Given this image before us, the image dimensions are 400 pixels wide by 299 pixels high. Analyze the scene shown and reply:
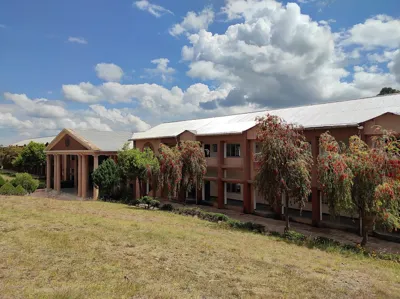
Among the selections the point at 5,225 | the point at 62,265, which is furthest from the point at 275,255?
the point at 5,225

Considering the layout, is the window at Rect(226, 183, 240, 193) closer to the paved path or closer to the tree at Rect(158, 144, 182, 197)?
the paved path

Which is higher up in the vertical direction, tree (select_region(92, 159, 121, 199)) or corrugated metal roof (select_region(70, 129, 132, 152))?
corrugated metal roof (select_region(70, 129, 132, 152))

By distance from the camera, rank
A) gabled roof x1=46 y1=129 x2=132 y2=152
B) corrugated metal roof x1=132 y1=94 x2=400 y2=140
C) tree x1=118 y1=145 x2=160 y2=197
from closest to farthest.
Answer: corrugated metal roof x1=132 y1=94 x2=400 y2=140 → tree x1=118 y1=145 x2=160 y2=197 → gabled roof x1=46 y1=129 x2=132 y2=152

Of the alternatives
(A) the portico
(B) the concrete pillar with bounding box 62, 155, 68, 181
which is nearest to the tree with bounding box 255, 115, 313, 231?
(A) the portico

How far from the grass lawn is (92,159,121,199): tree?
17.3 m

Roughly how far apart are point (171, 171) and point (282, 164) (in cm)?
1064

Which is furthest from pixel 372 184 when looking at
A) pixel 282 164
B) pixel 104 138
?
pixel 104 138

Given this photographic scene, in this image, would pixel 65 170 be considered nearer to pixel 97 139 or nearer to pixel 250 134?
pixel 97 139

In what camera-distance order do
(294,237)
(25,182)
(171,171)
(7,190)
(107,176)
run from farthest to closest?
(25,182) → (107,176) → (7,190) → (171,171) → (294,237)

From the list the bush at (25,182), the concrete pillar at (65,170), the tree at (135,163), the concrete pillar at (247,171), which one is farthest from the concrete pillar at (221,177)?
the concrete pillar at (65,170)

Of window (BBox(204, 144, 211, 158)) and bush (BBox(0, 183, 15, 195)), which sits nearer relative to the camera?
window (BBox(204, 144, 211, 158))

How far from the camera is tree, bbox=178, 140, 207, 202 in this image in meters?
26.4

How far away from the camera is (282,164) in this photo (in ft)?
60.5

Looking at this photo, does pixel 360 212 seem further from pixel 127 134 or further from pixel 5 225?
pixel 127 134
